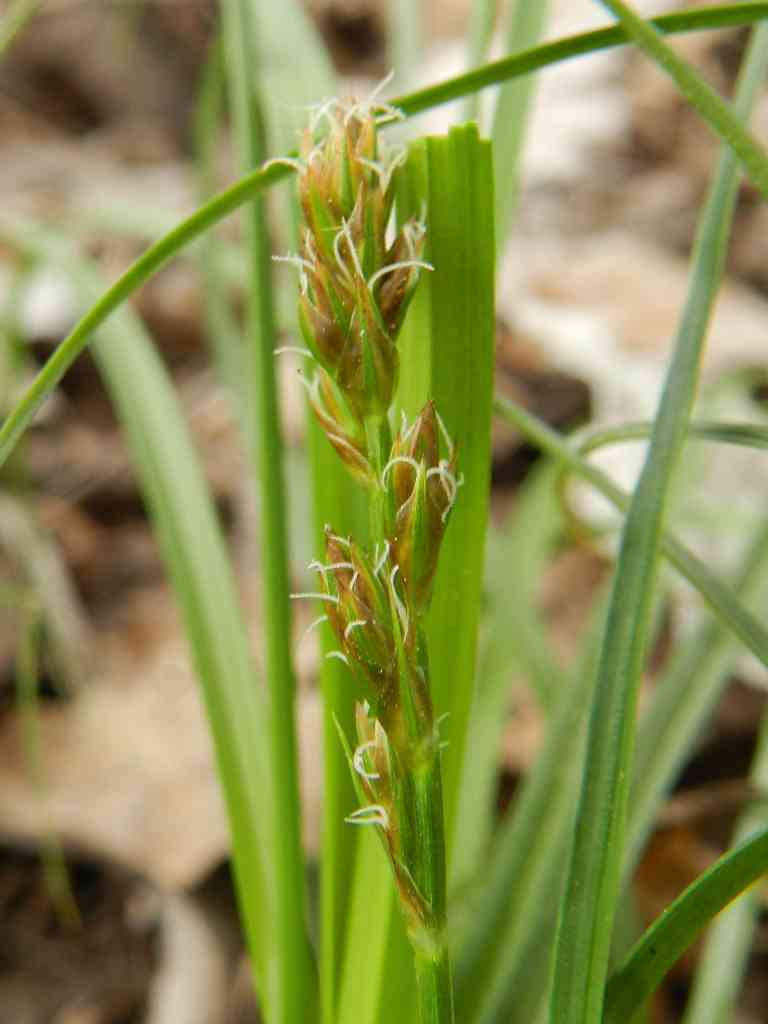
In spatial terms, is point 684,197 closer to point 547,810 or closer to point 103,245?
point 103,245

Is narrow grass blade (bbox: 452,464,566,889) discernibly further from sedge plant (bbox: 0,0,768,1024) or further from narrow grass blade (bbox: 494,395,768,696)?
narrow grass blade (bbox: 494,395,768,696)

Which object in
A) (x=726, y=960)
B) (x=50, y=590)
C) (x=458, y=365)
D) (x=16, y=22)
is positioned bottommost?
(x=726, y=960)

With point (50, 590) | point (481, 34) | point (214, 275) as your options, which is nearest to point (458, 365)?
point (481, 34)

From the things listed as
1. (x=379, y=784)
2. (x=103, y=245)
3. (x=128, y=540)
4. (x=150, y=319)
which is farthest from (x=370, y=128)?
(x=103, y=245)

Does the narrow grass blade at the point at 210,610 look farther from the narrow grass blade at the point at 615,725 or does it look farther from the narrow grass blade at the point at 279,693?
the narrow grass blade at the point at 615,725

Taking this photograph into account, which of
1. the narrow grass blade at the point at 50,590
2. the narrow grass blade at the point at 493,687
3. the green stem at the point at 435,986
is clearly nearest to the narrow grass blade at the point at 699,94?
the green stem at the point at 435,986

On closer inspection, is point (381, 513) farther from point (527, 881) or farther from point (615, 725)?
point (527, 881)

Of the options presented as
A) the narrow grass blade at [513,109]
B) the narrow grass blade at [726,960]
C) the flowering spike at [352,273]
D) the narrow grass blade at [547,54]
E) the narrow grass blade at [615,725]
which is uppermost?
the narrow grass blade at [513,109]

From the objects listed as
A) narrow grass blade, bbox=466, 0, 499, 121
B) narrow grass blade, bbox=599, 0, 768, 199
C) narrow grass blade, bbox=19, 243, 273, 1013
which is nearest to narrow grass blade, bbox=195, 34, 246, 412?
narrow grass blade, bbox=19, 243, 273, 1013
